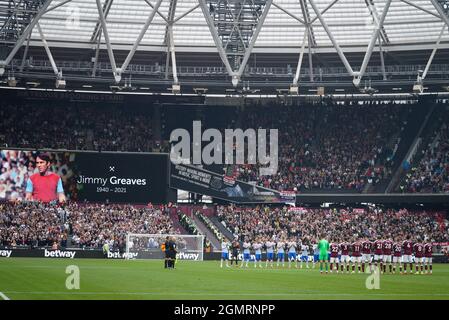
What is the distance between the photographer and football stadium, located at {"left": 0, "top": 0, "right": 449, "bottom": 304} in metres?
65.7

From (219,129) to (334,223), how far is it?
47.9 feet

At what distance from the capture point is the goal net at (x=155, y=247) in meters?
63.3

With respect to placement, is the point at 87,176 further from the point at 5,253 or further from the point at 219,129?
the point at 5,253

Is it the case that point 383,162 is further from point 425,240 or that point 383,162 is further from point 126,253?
point 126,253

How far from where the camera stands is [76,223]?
66750 millimetres

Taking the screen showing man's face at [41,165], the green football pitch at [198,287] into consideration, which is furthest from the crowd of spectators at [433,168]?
the green football pitch at [198,287]

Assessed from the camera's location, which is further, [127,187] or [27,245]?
[127,187]

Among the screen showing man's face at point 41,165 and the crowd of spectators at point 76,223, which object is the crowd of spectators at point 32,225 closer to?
the crowd of spectators at point 76,223

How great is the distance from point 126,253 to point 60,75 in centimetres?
1510

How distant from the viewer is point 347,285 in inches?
1345

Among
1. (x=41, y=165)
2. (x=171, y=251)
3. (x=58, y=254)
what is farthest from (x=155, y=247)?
(x=171, y=251)

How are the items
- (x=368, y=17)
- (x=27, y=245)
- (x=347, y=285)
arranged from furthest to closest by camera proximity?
(x=368, y=17), (x=27, y=245), (x=347, y=285)

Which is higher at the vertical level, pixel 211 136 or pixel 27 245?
pixel 211 136

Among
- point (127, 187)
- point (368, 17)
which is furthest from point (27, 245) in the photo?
point (368, 17)
